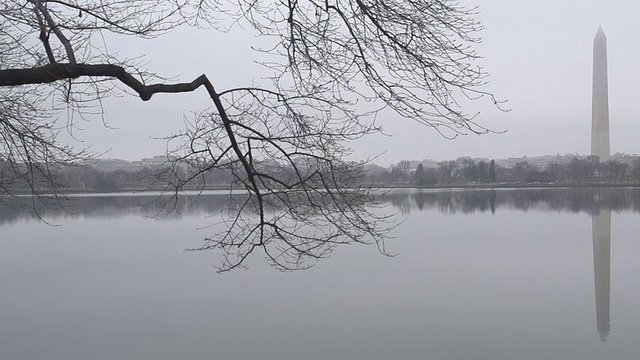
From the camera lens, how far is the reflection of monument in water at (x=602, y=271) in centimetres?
698

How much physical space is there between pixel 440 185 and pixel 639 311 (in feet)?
122

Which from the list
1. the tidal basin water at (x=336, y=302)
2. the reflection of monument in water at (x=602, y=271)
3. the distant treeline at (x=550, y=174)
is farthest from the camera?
the distant treeline at (x=550, y=174)

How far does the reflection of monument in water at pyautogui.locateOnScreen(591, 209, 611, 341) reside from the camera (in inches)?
275

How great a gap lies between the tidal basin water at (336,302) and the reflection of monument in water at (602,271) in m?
0.03

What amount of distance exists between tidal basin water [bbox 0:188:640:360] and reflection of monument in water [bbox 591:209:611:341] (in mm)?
32

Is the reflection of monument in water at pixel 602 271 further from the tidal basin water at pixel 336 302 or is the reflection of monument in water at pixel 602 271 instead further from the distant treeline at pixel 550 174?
the distant treeline at pixel 550 174

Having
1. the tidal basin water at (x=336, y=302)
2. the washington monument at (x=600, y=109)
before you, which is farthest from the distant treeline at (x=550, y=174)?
the tidal basin water at (x=336, y=302)

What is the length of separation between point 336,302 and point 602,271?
4873 mm

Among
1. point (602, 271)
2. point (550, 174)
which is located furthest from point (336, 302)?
point (550, 174)

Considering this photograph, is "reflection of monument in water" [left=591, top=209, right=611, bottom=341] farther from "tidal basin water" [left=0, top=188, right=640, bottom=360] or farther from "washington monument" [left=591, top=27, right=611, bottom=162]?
"washington monument" [left=591, top=27, right=611, bottom=162]

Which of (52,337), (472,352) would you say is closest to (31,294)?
(52,337)

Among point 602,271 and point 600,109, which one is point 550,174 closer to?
point 600,109

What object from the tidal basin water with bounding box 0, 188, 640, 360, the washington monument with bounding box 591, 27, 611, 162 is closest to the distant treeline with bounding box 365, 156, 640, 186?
the washington monument with bounding box 591, 27, 611, 162

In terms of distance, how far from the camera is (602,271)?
9.91 m
